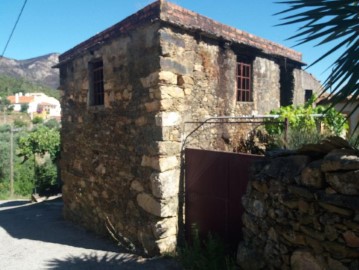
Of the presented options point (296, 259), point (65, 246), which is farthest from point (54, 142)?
point (296, 259)

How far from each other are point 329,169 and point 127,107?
12.1 ft

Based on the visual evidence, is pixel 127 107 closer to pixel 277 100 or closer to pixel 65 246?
pixel 65 246

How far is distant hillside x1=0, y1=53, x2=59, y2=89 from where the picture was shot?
316ft

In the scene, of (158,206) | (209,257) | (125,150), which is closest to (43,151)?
(125,150)

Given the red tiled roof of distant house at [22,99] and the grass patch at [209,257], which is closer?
the grass patch at [209,257]

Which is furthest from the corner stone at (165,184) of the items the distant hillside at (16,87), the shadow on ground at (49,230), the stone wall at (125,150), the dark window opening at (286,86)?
the distant hillside at (16,87)

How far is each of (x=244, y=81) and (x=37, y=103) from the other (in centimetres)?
7366

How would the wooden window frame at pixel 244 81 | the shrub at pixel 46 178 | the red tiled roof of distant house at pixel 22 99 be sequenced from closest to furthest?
1. the wooden window frame at pixel 244 81
2. the shrub at pixel 46 178
3. the red tiled roof of distant house at pixel 22 99

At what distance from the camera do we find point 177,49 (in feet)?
16.6

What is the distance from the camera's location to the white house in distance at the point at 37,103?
67.0 m

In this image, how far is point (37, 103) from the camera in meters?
71.8

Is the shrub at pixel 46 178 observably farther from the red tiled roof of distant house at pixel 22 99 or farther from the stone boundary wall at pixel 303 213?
the red tiled roof of distant house at pixel 22 99

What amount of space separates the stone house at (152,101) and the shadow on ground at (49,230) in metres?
0.29

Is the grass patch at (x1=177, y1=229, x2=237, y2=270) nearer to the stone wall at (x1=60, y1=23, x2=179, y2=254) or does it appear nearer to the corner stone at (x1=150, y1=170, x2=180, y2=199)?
the stone wall at (x1=60, y1=23, x2=179, y2=254)
